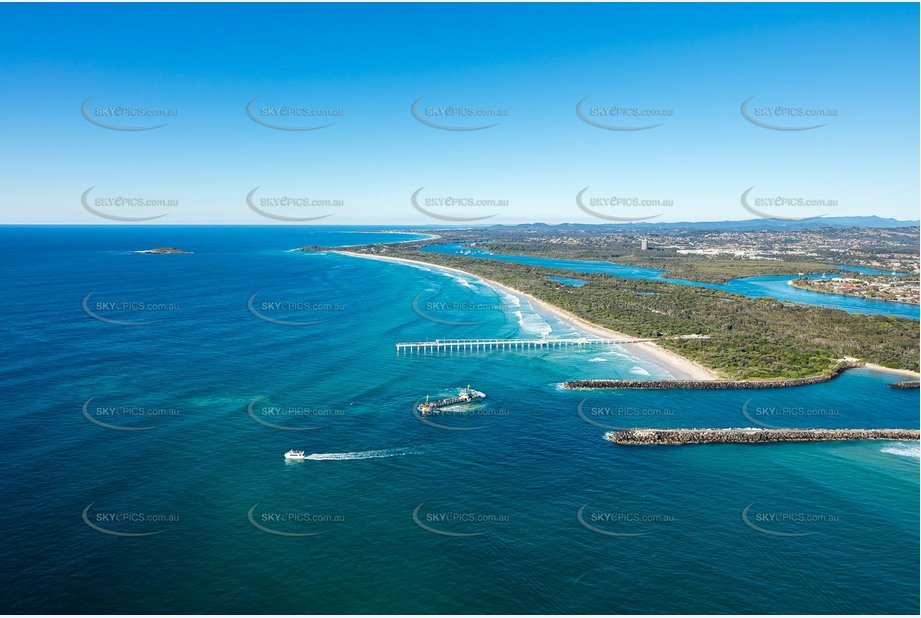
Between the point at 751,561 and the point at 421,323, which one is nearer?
the point at 751,561

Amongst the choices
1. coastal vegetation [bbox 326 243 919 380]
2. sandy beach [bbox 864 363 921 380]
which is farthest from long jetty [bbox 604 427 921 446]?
sandy beach [bbox 864 363 921 380]

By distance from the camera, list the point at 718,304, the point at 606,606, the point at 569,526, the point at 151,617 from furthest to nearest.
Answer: the point at 718,304 < the point at 569,526 < the point at 606,606 < the point at 151,617

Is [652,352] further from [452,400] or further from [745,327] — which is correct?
[452,400]

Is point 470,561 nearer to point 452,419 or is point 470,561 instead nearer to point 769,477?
point 452,419

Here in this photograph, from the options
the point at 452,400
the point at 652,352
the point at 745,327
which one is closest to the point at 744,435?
the point at 452,400

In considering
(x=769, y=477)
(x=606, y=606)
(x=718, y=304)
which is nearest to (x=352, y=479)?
(x=606, y=606)

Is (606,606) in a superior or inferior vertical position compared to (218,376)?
inferior

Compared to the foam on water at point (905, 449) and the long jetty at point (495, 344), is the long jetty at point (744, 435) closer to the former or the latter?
the foam on water at point (905, 449)
